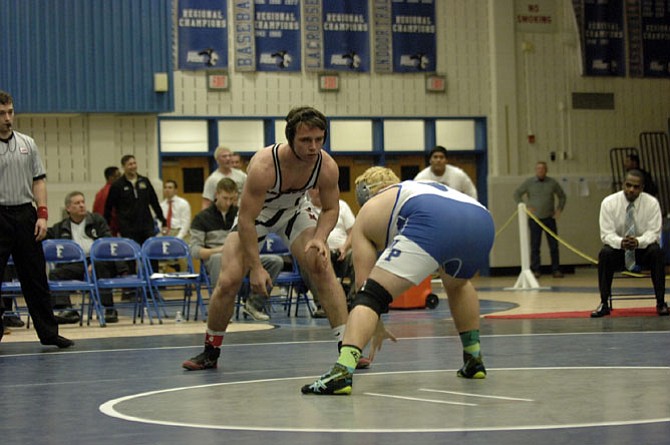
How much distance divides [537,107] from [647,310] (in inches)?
424

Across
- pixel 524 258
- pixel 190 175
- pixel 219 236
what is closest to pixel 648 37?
pixel 524 258

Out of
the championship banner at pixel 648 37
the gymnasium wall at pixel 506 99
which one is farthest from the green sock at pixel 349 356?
the championship banner at pixel 648 37

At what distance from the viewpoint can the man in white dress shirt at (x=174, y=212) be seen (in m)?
17.6

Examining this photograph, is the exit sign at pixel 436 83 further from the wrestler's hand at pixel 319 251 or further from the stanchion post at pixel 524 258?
the wrestler's hand at pixel 319 251

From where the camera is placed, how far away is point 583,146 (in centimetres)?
2217

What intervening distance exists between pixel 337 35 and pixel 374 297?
47.8 feet

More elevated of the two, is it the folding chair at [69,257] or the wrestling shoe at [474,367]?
the folding chair at [69,257]

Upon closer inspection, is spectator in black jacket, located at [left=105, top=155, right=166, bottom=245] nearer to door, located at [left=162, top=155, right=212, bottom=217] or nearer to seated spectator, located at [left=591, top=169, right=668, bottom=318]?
door, located at [left=162, top=155, right=212, bottom=217]

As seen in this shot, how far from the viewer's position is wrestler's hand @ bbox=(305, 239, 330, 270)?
7195mm

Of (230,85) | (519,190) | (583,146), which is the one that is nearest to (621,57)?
(583,146)

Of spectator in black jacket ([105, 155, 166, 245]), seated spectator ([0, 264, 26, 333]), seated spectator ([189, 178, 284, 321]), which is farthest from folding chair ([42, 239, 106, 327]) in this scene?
spectator in black jacket ([105, 155, 166, 245])

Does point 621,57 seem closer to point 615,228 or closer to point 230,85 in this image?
point 230,85

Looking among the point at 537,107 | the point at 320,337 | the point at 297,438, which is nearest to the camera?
the point at 297,438

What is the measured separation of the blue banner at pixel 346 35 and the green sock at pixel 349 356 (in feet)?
47.7
